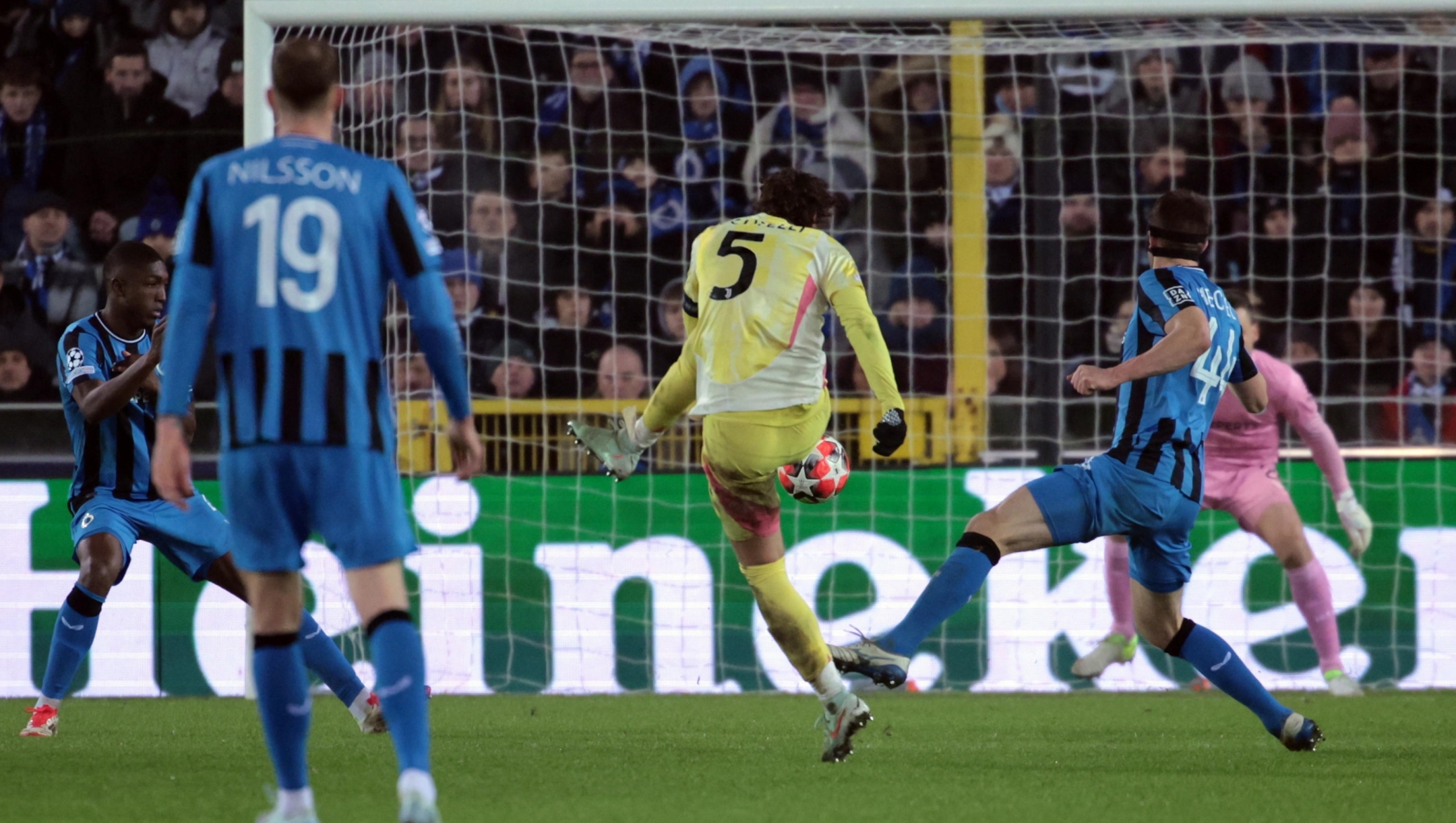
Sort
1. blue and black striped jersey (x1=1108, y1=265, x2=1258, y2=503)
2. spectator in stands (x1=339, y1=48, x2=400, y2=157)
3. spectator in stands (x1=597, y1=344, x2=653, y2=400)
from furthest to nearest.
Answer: spectator in stands (x1=597, y1=344, x2=653, y2=400), spectator in stands (x1=339, y1=48, x2=400, y2=157), blue and black striped jersey (x1=1108, y1=265, x2=1258, y2=503)

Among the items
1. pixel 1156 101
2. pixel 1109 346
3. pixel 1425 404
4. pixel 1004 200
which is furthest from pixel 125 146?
pixel 1425 404

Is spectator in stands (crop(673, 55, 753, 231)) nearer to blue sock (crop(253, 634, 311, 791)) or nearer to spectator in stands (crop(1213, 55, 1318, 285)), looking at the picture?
spectator in stands (crop(1213, 55, 1318, 285))

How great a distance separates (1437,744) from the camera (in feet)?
19.8

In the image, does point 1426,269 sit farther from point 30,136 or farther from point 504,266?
point 30,136

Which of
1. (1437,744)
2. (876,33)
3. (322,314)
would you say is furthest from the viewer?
(876,33)

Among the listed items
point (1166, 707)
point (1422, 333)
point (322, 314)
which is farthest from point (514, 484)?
point (1422, 333)

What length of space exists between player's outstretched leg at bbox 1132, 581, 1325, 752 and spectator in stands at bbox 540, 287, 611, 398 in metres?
5.25

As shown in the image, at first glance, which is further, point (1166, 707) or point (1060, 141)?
point (1060, 141)

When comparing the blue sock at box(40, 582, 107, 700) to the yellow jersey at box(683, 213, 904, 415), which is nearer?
the yellow jersey at box(683, 213, 904, 415)

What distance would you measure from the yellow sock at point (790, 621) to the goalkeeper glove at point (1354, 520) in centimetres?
367

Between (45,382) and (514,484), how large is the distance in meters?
3.67

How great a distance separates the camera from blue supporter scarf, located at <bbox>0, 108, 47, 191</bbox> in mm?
11219

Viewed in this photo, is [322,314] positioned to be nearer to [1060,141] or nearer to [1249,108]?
[1060,141]

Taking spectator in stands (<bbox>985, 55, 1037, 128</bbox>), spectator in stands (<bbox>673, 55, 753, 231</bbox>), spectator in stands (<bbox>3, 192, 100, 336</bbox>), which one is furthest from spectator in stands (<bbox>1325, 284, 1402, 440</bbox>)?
spectator in stands (<bbox>3, 192, 100, 336</bbox>)
